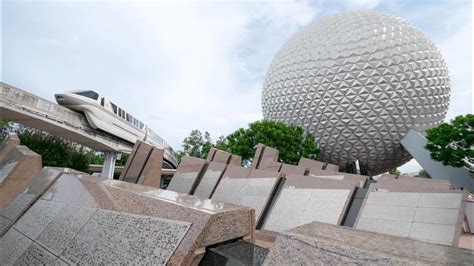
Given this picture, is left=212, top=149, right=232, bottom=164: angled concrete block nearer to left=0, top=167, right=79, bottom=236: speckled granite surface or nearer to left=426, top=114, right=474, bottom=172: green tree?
left=0, top=167, right=79, bottom=236: speckled granite surface

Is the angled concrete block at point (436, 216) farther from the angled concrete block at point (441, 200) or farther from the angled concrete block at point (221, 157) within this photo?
the angled concrete block at point (221, 157)

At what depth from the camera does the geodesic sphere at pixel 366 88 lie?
2216 cm

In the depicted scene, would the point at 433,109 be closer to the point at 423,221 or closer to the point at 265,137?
the point at 265,137

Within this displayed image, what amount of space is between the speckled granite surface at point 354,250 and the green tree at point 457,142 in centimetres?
2032

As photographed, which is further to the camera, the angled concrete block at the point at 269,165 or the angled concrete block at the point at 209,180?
the angled concrete block at the point at 269,165

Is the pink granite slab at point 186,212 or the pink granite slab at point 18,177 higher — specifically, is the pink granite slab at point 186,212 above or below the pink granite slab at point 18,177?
above

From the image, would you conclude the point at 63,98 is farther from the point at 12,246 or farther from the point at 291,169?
the point at 12,246

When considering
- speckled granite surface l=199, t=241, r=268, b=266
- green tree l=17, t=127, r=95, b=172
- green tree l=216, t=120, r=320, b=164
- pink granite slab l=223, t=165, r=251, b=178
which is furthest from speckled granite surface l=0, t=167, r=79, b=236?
green tree l=216, t=120, r=320, b=164

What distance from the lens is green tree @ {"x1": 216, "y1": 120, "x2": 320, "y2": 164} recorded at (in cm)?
2119

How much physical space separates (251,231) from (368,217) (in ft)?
Result: 9.91

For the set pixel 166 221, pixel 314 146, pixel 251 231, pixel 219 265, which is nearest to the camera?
pixel 219 265

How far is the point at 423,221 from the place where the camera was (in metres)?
4.06

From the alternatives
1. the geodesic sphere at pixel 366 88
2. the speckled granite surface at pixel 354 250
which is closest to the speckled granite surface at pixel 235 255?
the speckled granite surface at pixel 354 250

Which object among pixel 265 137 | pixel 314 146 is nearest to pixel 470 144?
pixel 314 146
